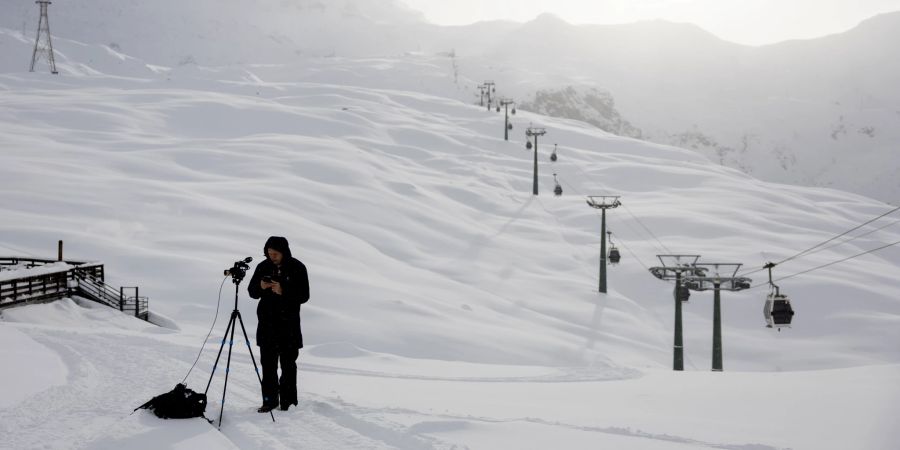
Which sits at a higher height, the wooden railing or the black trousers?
the black trousers

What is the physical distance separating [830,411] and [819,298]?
2762cm

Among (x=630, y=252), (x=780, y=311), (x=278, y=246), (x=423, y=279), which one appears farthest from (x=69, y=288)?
(x=630, y=252)

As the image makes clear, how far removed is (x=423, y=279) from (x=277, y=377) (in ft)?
68.2

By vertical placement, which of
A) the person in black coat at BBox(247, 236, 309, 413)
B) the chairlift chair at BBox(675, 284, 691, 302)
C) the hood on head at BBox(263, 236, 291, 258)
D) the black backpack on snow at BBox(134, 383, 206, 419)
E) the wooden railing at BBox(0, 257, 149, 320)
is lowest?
the chairlift chair at BBox(675, 284, 691, 302)

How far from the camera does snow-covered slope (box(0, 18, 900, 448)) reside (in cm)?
737

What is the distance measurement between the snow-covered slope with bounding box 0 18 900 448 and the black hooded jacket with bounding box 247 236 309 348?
81 cm

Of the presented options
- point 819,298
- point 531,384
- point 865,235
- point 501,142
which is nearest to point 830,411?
point 531,384

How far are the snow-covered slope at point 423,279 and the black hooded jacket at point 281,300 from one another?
2.67 feet

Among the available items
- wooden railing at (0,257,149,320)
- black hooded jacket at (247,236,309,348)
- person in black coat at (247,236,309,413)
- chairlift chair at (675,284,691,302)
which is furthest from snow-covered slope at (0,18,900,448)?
chairlift chair at (675,284,691,302)

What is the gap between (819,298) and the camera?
3281cm

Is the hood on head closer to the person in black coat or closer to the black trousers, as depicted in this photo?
the person in black coat

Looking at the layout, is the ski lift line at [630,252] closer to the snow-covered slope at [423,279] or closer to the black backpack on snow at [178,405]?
the snow-covered slope at [423,279]

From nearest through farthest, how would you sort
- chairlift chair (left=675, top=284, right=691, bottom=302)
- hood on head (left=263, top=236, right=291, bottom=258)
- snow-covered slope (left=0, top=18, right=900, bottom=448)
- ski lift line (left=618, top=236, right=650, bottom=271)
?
1. hood on head (left=263, top=236, right=291, bottom=258)
2. snow-covered slope (left=0, top=18, right=900, bottom=448)
3. chairlift chair (left=675, top=284, right=691, bottom=302)
4. ski lift line (left=618, top=236, right=650, bottom=271)

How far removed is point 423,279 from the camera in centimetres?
2805
